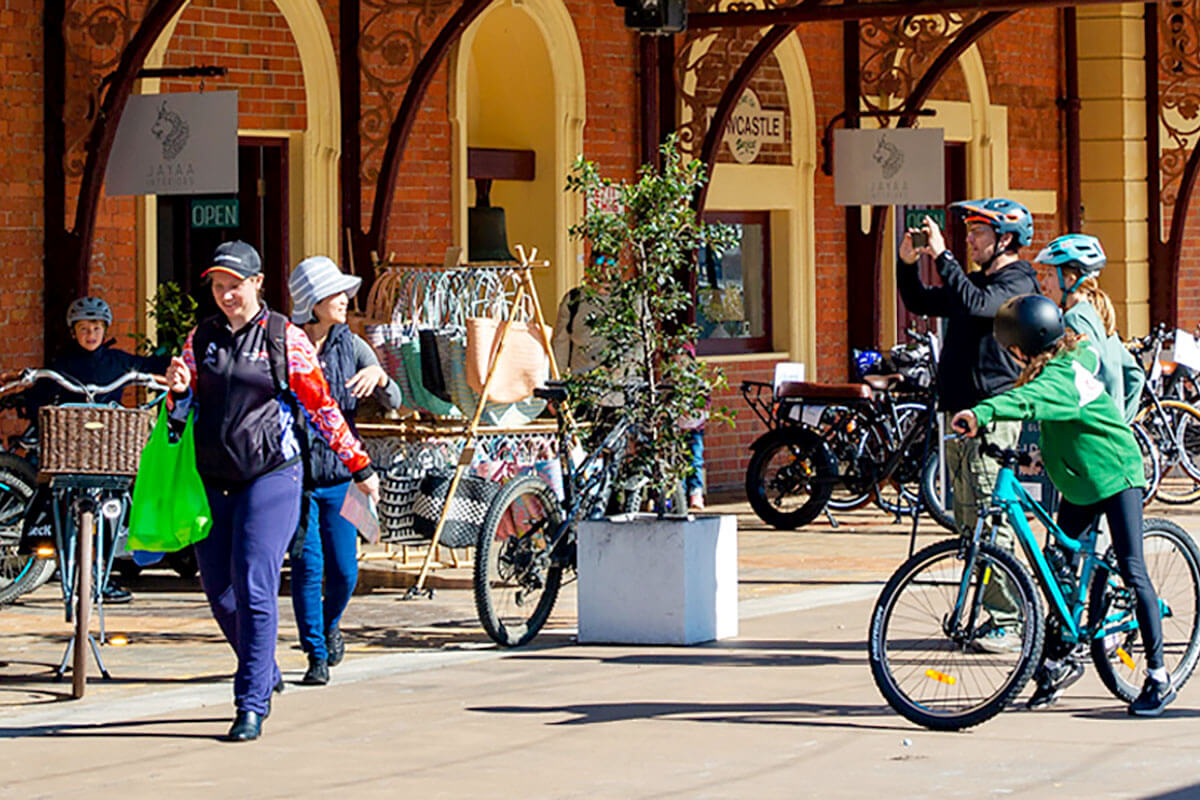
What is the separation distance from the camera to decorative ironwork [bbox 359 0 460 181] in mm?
14516

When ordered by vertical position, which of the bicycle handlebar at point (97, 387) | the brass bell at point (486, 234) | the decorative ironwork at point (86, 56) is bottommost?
the bicycle handlebar at point (97, 387)

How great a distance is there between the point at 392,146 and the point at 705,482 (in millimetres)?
4332

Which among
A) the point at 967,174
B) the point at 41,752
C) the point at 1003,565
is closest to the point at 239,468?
the point at 41,752

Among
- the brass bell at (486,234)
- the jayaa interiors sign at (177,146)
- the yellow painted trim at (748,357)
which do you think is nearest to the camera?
the jayaa interiors sign at (177,146)

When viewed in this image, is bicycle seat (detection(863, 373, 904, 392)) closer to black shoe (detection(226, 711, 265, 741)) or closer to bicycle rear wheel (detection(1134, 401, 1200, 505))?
bicycle rear wheel (detection(1134, 401, 1200, 505))

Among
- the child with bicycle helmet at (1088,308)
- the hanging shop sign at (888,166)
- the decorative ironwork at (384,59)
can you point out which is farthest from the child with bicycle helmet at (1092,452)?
the hanging shop sign at (888,166)

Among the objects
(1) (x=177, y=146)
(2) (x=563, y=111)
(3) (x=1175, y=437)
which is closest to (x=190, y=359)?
(1) (x=177, y=146)

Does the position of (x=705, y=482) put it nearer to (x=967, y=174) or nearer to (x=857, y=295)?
(x=857, y=295)

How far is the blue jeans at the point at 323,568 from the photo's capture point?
8.86 meters

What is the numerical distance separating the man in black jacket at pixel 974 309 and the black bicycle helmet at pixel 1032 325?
3.74 feet

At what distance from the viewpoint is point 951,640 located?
7.81 metres

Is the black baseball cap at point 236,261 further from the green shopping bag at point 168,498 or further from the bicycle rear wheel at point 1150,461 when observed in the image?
the bicycle rear wheel at point 1150,461

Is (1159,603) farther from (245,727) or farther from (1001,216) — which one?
(245,727)

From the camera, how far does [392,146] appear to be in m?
14.3
